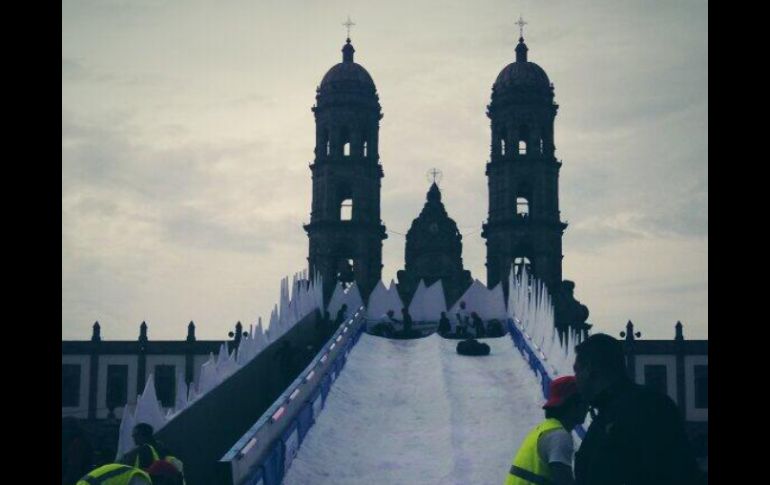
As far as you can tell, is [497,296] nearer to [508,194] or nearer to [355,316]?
[355,316]

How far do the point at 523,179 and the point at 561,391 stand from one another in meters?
44.9

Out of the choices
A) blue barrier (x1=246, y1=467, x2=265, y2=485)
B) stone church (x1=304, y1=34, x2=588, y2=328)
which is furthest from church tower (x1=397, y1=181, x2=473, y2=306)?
blue barrier (x1=246, y1=467, x2=265, y2=485)

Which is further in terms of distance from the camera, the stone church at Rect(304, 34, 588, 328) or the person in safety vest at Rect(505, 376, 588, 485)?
the stone church at Rect(304, 34, 588, 328)

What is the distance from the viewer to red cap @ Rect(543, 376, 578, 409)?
709 cm

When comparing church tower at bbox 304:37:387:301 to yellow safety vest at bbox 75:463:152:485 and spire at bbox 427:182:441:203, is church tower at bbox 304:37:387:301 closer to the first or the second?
spire at bbox 427:182:441:203

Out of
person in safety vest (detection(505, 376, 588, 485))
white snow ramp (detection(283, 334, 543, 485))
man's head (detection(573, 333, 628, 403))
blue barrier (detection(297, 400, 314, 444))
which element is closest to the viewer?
man's head (detection(573, 333, 628, 403))

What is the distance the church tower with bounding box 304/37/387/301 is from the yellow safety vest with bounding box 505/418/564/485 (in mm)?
43919

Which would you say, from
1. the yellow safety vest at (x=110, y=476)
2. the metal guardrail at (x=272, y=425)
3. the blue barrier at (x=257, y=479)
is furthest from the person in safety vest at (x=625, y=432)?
the blue barrier at (x=257, y=479)

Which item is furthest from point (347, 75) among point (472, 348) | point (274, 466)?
point (274, 466)

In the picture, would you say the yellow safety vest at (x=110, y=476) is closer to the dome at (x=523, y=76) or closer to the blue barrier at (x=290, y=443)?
the blue barrier at (x=290, y=443)

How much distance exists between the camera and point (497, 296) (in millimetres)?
40531

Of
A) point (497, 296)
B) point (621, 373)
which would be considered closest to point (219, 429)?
point (621, 373)

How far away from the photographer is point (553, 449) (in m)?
Answer: 6.77
